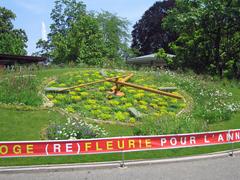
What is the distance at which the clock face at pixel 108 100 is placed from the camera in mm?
14617

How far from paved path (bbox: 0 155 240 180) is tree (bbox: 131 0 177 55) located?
51.6 metres

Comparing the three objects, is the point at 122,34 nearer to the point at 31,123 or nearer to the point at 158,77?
the point at 158,77

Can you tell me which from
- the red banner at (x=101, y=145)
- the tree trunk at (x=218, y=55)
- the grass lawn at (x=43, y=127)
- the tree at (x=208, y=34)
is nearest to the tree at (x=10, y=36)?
the tree at (x=208, y=34)

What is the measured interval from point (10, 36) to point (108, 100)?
136 feet

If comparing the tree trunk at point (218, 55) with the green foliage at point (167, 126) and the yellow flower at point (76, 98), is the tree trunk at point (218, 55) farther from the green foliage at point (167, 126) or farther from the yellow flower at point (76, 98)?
the green foliage at point (167, 126)

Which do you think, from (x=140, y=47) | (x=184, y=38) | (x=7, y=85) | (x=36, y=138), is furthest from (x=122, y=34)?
(x=36, y=138)

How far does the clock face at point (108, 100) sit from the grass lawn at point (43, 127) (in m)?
1.21

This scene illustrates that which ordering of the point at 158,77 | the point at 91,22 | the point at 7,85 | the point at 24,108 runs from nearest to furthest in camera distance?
the point at 24,108
the point at 7,85
the point at 158,77
the point at 91,22

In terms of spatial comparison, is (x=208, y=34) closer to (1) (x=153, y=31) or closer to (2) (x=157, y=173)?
(2) (x=157, y=173)

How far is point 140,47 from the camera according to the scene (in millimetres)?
66125

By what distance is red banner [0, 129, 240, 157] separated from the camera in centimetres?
880

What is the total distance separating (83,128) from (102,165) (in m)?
2.19

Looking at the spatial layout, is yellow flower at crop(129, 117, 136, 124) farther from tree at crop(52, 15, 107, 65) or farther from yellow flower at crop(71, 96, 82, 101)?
tree at crop(52, 15, 107, 65)

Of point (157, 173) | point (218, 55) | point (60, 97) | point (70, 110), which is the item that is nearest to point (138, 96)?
point (60, 97)
